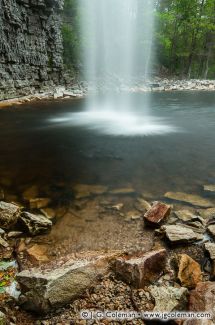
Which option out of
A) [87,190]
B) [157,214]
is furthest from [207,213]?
[87,190]

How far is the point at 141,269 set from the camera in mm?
2713

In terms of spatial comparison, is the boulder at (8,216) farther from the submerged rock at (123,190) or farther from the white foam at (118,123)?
the white foam at (118,123)

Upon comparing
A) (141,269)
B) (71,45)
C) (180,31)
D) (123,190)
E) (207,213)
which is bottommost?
(123,190)

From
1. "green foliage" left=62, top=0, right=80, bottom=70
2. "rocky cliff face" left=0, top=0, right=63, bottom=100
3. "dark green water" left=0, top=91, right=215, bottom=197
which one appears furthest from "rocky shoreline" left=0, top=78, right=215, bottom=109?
"dark green water" left=0, top=91, right=215, bottom=197

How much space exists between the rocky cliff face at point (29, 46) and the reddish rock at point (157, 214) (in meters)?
17.7

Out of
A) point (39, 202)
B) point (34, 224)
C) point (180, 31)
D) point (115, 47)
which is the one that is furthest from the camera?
point (180, 31)

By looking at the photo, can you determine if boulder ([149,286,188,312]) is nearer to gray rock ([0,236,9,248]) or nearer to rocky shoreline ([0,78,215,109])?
gray rock ([0,236,9,248])

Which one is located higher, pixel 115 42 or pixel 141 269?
pixel 115 42

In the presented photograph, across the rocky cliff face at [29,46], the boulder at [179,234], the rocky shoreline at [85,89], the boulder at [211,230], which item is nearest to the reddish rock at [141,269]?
the boulder at [179,234]

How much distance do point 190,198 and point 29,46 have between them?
72.7ft

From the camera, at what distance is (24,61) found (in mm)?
21328

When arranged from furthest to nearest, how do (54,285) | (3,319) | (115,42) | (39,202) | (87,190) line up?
1. (115,42)
2. (87,190)
3. (39,202)
4. (54,285)
5. (3,319)

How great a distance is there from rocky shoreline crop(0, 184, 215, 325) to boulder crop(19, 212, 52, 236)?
2cm

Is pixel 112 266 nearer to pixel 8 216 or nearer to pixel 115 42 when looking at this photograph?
pixel 8 216
